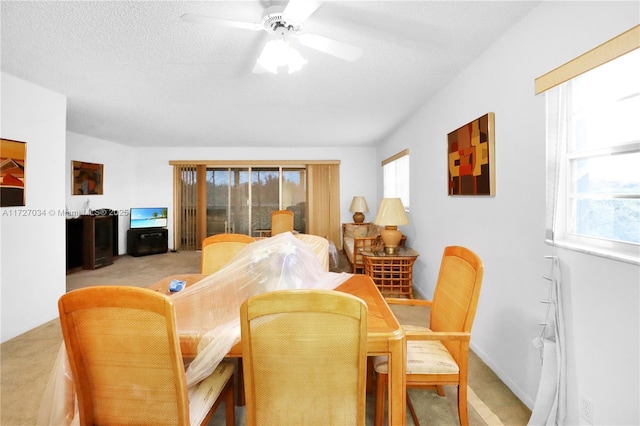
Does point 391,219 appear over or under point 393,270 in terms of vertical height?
over

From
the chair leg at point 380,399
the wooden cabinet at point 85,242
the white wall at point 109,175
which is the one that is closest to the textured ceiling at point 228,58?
the white wall at point 109,175

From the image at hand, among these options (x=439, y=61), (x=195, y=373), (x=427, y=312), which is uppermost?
(x=439, y=61)

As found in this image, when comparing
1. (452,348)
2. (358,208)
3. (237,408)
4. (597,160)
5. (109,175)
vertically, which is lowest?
(237,408)

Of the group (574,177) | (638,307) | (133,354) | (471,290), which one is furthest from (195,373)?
(574,177)

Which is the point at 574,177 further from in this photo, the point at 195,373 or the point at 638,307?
the point at 195,373

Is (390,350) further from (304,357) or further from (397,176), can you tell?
(397,176)

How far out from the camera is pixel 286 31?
189cm

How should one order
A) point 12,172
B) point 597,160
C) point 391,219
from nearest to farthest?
1. point 597,160
2. point 12,172
3. point 391,219

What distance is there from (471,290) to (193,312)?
4.72ft

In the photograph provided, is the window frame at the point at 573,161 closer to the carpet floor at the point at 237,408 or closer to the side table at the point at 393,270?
the carpet floor at the point at 237,408

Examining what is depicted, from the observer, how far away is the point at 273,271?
180 cm

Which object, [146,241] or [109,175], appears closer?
[109,175]

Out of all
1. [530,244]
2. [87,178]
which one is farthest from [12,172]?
[530,244]

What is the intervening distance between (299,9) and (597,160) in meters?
1.72
